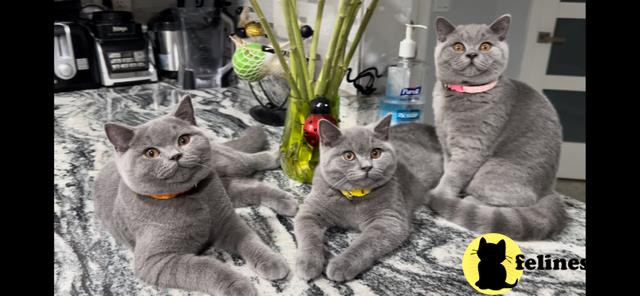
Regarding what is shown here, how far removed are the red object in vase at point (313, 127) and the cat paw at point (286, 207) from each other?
0.45ft

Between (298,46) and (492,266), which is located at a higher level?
(298,46)

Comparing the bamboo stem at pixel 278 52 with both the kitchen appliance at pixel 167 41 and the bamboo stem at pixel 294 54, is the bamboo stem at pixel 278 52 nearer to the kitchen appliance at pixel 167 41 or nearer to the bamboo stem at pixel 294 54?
the bamboo stem at pixel 294 54

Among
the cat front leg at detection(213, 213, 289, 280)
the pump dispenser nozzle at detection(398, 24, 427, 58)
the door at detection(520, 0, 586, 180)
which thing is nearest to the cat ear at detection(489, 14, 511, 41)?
the pump dispenser nozzle at detection(398, 24, 427, 58)

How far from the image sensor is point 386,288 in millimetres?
696

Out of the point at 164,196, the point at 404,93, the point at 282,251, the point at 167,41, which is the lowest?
the point at 282,251

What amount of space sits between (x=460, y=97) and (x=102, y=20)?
1.28m

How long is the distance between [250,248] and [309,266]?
0.11 metres

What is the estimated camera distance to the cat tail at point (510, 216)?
0.82 metres

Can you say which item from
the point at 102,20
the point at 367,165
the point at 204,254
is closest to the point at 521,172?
the point at 367,165

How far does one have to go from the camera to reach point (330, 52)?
94 centimetres

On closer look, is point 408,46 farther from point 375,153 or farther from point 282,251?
point 282,251

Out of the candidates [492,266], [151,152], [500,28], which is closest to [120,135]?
[151,152]

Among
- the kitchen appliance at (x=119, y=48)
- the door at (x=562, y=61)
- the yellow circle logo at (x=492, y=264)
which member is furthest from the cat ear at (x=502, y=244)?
the door at (x=562, y=61)
